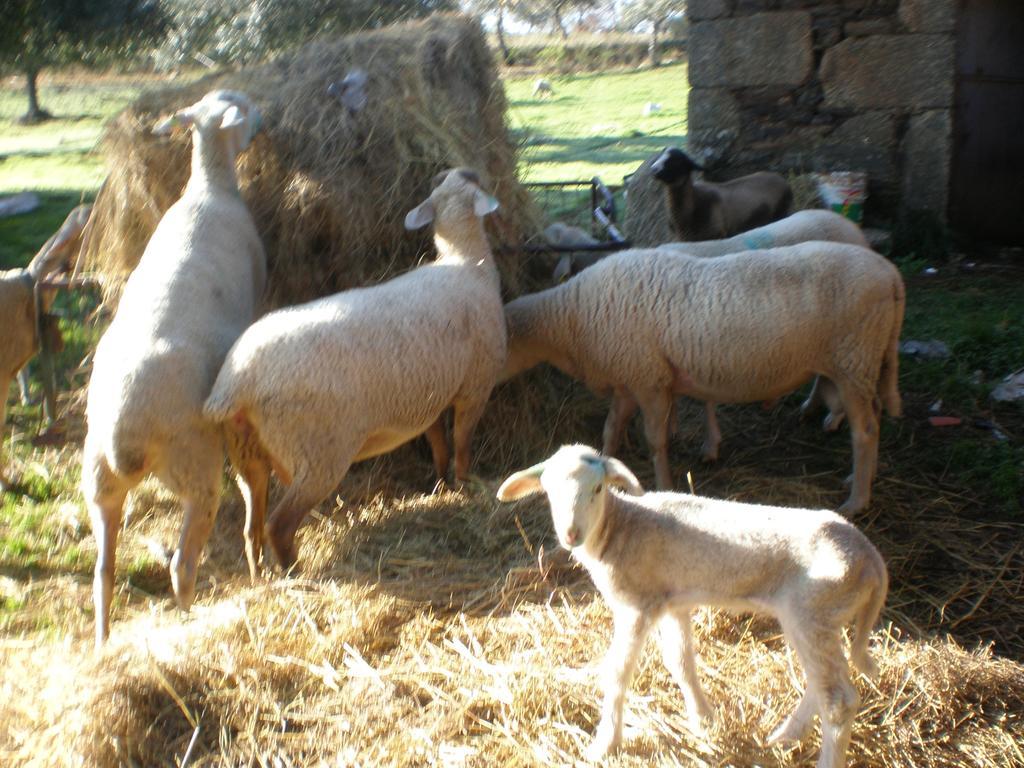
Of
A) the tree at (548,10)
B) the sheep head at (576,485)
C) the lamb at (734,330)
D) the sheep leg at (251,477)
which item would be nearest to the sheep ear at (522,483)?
the sheep head at (576,485)

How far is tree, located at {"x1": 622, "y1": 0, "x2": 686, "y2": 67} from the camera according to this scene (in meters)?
20.4

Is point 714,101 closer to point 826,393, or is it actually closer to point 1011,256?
point 1011,256

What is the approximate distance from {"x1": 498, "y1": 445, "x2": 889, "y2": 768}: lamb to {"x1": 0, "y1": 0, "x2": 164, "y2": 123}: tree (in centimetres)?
881

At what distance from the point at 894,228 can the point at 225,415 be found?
6662 mm

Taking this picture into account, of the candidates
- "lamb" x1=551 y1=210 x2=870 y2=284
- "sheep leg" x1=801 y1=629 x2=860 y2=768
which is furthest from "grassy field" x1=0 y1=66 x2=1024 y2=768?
"lamb" x1=551 y1=210 x2=870 y2=284

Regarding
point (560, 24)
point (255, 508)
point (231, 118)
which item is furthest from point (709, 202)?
point (560, 24)

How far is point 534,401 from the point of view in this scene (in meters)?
5.62

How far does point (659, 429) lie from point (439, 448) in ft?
3.52

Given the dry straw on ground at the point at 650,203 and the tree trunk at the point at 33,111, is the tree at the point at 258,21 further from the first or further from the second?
the tree trunk at the point at 33,111

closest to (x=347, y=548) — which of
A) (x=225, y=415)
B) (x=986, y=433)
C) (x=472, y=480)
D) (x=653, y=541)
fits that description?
(x=472, y=480)

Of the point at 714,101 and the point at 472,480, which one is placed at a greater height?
the point at 714,101

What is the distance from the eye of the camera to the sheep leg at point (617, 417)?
203 inches

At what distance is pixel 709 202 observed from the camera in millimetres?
7594

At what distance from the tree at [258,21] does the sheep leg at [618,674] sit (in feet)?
28.5
